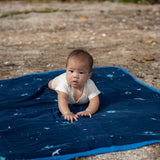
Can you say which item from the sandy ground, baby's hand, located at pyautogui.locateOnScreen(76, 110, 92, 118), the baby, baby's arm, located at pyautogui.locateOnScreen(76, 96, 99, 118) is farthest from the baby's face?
the sandy ground

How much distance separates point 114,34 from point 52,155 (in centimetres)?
509

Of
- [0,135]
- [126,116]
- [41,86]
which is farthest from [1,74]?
[126,116]

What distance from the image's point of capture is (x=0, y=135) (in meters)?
2.85

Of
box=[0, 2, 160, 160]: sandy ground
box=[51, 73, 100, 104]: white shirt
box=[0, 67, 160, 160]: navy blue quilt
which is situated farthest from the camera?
box=[0, 2, 160, 160]: sandy ground

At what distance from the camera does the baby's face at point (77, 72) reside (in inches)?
126

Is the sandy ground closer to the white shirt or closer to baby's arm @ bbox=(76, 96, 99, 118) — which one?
baby's arm @ bbox=(76, 96, 99, 118)

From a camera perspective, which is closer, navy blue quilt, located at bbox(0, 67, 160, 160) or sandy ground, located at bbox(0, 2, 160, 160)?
navy blue quilt, located at bbox(0, 67, 160, 160)

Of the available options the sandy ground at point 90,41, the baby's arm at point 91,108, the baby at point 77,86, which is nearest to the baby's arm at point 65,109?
the baby at point 77,86

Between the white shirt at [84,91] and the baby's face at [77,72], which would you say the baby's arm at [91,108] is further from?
the baby's face at [77,72]

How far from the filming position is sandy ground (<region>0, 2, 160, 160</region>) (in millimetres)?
4957

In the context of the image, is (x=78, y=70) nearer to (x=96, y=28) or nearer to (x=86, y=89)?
(x=86, y=89)

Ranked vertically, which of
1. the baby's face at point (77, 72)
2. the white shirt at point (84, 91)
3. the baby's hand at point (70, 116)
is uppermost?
the baby's face at point (77, 72)

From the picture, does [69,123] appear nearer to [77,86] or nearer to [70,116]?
[70,116]

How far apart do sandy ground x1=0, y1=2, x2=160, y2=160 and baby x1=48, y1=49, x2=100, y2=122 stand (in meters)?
0.76
